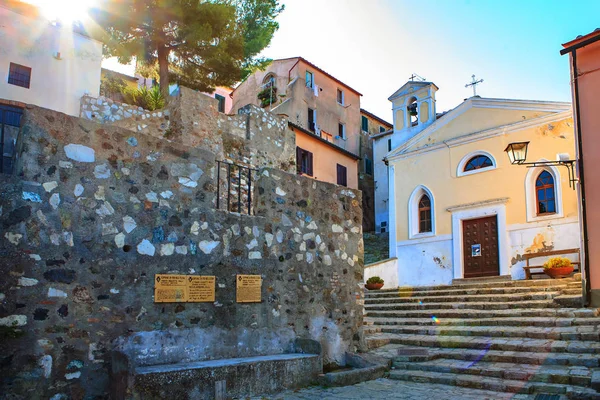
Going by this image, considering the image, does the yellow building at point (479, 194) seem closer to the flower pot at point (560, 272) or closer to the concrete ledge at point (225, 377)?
the flower pot at point (560, 272)

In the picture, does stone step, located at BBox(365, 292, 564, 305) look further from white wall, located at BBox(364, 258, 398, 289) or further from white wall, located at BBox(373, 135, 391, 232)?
white wall, located at BBox(373, 135, 391, 232)

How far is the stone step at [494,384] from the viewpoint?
5.72 m

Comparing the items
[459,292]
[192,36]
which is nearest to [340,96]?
[192,36]

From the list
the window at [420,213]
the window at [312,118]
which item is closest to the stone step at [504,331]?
the window at [420,213]

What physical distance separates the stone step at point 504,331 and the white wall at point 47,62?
11.5 metres

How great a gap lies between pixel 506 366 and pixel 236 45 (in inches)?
624

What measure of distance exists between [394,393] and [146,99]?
536 inches

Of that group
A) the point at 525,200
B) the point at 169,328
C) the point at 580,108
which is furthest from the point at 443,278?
the point at 169,328

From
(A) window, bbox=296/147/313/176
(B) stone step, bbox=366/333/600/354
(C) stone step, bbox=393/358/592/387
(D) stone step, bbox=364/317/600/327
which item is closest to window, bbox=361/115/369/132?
(A) window, bbox=296/147/313/176

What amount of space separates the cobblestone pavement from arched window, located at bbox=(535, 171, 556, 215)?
1213 centimetres

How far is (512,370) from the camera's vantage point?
6.75 metres

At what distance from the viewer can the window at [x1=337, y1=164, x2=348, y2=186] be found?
85.8 feet

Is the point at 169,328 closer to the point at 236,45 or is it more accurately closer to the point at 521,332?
the point at 521,332

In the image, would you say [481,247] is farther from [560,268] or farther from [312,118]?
[312,118]
